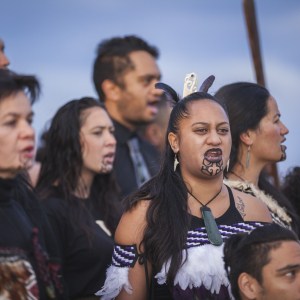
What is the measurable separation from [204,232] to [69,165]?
5.44 ft

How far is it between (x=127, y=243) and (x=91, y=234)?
1.04 metres

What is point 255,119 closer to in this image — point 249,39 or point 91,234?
point 91,234

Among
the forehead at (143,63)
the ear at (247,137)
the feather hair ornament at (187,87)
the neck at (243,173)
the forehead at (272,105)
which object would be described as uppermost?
the forehead at (143,63)

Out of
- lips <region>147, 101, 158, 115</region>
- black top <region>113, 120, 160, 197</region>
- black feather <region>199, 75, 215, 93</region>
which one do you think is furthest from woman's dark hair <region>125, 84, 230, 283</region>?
lips <region>147, 101, 158, 115</region>

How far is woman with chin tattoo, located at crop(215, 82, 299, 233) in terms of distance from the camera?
5402 millimetres

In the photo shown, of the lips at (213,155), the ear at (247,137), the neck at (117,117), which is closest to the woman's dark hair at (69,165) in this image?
the ear at (247,137)

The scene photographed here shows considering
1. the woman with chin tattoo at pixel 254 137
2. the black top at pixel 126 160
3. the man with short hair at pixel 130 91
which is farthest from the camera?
the man with short hair at pixel 130 91

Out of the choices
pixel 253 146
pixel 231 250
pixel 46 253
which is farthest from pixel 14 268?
pixel 253 146

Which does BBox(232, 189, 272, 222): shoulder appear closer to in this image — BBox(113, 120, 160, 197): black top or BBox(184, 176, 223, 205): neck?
BBox(184, 176, 223, 205): neck

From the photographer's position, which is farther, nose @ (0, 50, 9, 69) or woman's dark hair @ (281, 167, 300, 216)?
woman's dark hair @ (281, 167, 300, 216)

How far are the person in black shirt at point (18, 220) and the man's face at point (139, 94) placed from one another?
123 inches

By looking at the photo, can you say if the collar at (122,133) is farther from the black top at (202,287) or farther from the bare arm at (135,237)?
the bare arm at (135,237)

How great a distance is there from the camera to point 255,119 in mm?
5410

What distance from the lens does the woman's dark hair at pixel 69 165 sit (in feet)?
18.7
